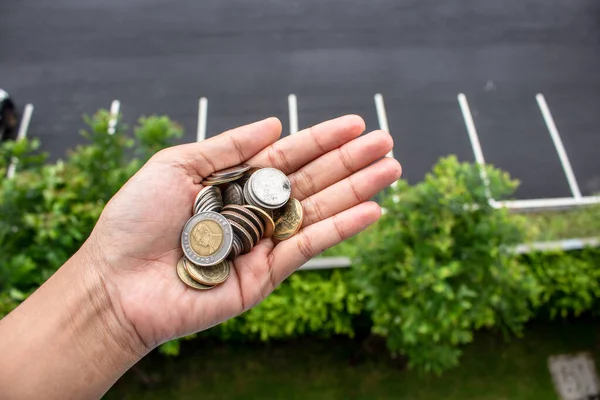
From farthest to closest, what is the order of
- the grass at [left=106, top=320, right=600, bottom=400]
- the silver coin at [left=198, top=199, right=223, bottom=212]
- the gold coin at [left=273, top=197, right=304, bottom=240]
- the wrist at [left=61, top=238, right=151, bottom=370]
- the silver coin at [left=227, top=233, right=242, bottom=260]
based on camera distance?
1. the grass at [left=106, top=320, right=600, bottom=400]
2. the gold coin at [left=273, top=197, right=304, bottom=240]
3. the silver coin at [left=198, top=199, right=223, bottom=212]
4. the silver coin at [left=227, top=233, right=242, bottom=260]
5. the wrist at [left=61, top=238, right=151, bottom=370]

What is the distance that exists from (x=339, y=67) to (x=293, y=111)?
177cm

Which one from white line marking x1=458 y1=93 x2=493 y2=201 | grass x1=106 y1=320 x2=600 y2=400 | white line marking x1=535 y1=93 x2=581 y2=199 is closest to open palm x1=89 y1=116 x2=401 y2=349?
grass x1=106 y1=320 x2=600 y2=400

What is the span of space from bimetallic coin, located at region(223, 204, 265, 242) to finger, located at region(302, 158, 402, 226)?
53cm

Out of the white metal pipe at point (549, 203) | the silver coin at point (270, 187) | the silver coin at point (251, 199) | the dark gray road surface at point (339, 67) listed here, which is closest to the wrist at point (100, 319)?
the silver coin at point (251, 199)

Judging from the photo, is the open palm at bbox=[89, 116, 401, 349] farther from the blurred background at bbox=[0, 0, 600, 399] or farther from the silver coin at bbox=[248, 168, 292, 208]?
the blurred background at bbox=[0, 0, 600, 399]

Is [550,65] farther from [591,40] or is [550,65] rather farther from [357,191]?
[357,191]

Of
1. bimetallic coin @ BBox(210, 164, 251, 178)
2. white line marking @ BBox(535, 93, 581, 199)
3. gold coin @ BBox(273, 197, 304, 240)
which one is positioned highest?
white line marking @ BBox(535, 93, 581, 199)

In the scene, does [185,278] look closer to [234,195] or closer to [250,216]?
[250,216]

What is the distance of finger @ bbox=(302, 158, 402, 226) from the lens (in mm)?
4668

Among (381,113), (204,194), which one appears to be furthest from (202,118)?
(204,194)

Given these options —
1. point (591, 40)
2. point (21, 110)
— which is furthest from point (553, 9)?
point (21, 110)

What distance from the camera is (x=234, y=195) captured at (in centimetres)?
484

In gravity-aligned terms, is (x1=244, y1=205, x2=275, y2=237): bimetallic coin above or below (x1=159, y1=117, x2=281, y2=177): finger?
below

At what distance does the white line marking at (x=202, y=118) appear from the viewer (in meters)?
9.45
